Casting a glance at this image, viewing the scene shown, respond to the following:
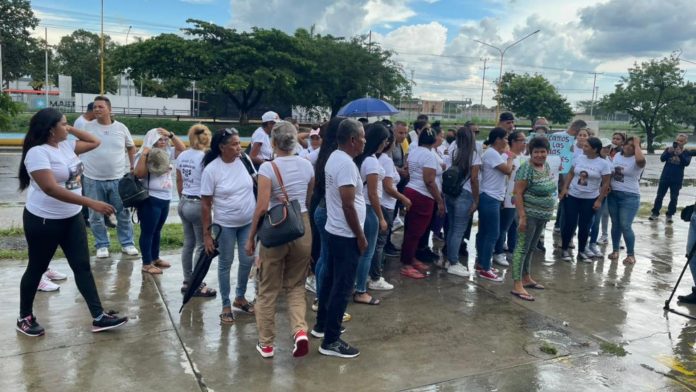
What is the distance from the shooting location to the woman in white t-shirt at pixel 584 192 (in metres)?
6.83

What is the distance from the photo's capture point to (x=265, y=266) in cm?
383

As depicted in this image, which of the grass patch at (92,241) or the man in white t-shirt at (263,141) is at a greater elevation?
the man in white t-shirt at (263,141)

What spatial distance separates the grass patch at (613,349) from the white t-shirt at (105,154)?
5.27 m

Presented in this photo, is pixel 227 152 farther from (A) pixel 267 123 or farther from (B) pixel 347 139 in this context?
(A) pixel 267 123

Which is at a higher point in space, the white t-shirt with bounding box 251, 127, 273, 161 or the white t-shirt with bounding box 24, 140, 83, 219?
the white t-shirt with bounding box 251, 127, 273, 161

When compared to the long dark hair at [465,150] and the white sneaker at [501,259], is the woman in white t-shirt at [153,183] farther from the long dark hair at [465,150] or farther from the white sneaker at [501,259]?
the white sneaker at [501,259]

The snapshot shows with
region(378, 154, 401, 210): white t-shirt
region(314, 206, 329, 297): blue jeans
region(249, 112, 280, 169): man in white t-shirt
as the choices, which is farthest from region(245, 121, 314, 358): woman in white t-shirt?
region(249, 112, 280, 169): man in white t-shirt

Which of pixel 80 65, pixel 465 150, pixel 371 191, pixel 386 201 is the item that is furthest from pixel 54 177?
pixel 80 65

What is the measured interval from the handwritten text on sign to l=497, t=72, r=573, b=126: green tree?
1810 inches

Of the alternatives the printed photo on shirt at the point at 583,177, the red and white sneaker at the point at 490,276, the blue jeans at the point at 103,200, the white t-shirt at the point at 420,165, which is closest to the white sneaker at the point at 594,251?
the printed photo on shirt at the point at 583,177

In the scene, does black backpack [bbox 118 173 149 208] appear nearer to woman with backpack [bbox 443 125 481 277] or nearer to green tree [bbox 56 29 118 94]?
woman with backpack [bbox 443 125 481 277]

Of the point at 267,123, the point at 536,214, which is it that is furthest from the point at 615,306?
the point at 267,123

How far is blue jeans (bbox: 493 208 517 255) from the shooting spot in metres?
6.43

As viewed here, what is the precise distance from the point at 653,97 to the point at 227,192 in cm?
4235
